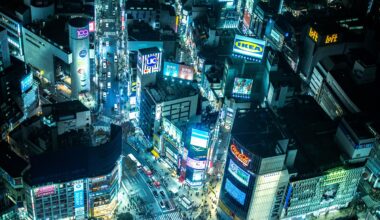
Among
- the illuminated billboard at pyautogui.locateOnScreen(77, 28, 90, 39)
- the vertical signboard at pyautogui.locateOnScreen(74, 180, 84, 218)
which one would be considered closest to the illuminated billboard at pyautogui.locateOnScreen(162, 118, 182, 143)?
the vertical signboard at pyautogui.locateOnScreen(74, 180, 84, 218)

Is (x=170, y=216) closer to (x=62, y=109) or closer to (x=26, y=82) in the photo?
(x=62, y=109)

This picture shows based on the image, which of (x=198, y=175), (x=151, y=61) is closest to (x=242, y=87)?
(x=151, y=61)

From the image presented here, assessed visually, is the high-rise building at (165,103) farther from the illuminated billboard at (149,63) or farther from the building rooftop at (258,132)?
the building rooftop at (258,132)

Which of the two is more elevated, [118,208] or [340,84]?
[340,84]

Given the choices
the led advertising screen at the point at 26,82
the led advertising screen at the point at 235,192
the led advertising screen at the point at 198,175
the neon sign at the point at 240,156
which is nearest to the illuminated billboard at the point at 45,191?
the led advertising screen at the point at 198,175

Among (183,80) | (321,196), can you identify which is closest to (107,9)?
(183,80)

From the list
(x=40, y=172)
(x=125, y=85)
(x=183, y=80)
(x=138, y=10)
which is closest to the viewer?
(x=40, y=172)

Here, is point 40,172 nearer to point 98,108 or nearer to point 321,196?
point 98,108
